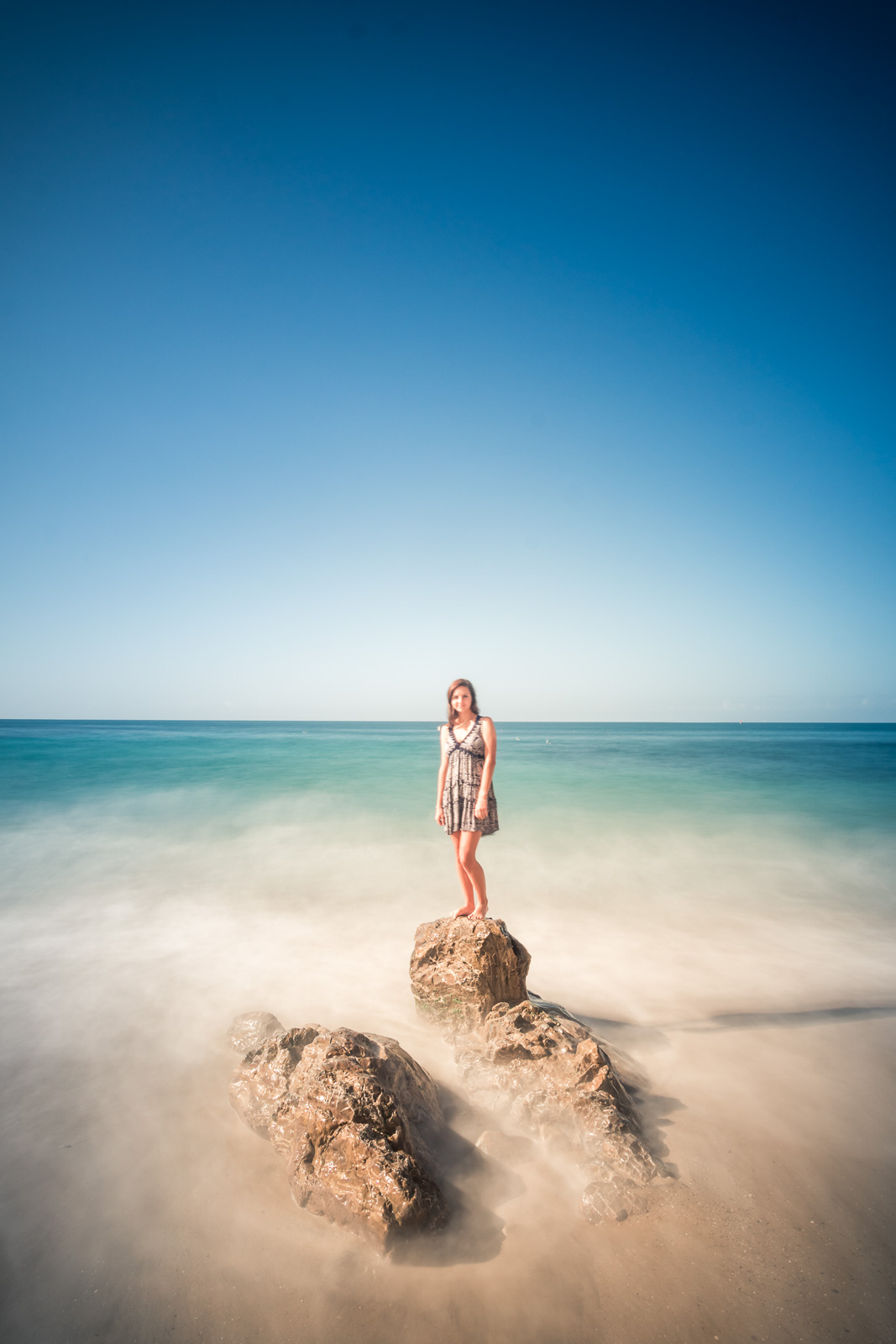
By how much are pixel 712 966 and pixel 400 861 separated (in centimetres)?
477

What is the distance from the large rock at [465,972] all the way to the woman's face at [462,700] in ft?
5.94

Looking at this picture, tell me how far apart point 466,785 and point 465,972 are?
1.53 metres

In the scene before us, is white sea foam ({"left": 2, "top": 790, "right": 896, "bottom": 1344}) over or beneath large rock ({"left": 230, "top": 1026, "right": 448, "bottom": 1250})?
beneath

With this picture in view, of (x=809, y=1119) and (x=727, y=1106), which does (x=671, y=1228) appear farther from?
(x=809, y=1119)

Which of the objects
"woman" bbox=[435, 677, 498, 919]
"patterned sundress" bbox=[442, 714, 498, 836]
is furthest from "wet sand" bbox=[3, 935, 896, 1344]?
"patterned sundress" bbox=[442, 714, 498, 836]

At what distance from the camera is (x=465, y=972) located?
3.81 meters

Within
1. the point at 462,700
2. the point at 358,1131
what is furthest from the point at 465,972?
the point at 462,700

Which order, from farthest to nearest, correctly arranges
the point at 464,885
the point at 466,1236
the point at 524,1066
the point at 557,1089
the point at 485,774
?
the point at 464,885, the point at 485,774, the point at 524,1066, the point at 557,1089, the point at 466,1236

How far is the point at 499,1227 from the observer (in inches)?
95.0

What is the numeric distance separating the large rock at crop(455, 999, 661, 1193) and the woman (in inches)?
49.3

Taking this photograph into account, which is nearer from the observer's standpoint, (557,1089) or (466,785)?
(557,1089)

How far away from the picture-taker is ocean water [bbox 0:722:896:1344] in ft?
7.02

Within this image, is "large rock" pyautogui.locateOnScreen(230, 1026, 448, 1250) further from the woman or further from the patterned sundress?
the patterned sundress

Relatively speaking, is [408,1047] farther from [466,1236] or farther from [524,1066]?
[466,1236]
